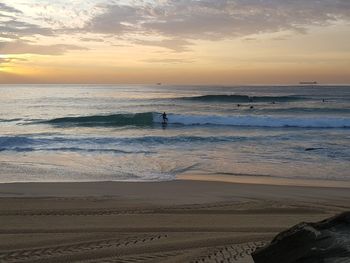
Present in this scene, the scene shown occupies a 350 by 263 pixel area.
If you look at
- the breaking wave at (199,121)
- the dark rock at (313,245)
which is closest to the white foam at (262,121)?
the breaking wave at (199,121)

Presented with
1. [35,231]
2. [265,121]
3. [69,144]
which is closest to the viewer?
[35,231]

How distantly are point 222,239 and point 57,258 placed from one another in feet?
6.61

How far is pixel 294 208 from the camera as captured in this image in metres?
7.30

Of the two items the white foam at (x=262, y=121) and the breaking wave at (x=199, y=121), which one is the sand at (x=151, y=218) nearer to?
the white foam at (x=262, y=121)

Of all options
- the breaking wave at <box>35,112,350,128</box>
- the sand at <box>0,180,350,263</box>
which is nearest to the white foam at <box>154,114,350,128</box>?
the breaking wave at <box>35,112,350,128</box>

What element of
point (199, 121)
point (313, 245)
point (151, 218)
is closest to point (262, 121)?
point (199, 121)

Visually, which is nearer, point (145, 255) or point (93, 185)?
point (145, 255)

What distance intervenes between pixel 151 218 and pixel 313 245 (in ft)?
12.3

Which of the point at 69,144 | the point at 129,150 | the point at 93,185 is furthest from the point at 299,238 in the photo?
the point at 69,144

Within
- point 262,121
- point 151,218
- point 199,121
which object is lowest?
point 199,121

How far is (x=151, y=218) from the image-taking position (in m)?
6.50

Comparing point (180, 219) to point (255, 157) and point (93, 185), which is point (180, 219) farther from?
point (255, 157)

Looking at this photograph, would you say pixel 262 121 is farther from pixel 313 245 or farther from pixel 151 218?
pixel 313 245

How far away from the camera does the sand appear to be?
15.8 feet
